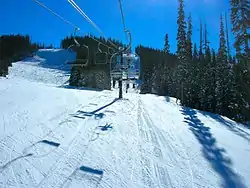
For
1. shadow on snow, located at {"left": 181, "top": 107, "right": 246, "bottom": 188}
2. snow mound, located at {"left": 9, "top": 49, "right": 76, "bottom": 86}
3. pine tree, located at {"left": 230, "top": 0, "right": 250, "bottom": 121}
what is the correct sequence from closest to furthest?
shadow on snow, located at {"left": 181, "top": 107, "right": 246, "bottom": 188}, pine tree, located at {"left": 230, "top": 0, "right": 250, "bottom": 121}, snow mound, located at {"left": 9, "top": 49, "right": 76, "bottom": 86}

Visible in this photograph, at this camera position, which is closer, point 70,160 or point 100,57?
point 70,160

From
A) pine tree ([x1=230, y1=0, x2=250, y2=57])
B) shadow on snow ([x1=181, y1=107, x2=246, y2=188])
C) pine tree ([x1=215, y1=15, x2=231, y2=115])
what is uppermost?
pine tree ([x1=230, y1=0, x2=250, y2=57])

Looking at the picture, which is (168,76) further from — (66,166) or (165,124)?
(66,166)

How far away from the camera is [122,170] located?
12.0 ft

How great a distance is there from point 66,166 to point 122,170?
1.02 meters

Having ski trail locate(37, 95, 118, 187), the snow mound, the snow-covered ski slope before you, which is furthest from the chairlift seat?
the snow mound

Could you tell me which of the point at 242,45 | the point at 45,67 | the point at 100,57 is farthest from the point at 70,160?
the point at 45,67

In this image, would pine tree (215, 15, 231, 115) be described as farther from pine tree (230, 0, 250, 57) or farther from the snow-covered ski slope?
the snow-covered ski slope

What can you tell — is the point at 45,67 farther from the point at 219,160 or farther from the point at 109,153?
the point at 219,160

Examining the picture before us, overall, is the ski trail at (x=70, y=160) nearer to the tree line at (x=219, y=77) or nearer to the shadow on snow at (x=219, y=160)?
the shadow on snow at (x=219, y=160)

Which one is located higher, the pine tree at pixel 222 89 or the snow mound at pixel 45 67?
the snow mound at pixel 45 67

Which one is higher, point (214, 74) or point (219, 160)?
point (214, 74)

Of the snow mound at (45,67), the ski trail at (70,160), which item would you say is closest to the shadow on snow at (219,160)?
the ski trail at (70,160)

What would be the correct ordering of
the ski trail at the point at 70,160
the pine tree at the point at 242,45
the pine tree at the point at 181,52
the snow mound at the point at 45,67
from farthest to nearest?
the snow mound at the point at 45,67
the pine tree at the point at 181,52
the pine tree at the point at 242,45
the ski trail at the point at 70,160
